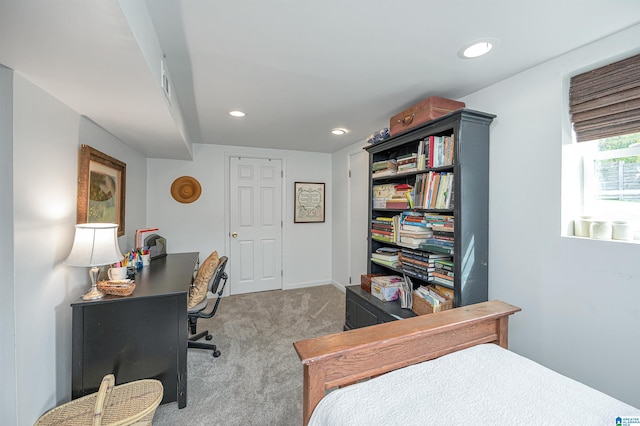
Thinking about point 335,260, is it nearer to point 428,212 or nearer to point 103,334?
point 428,212

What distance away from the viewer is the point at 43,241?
4.73ft

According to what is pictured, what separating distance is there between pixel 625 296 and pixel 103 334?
9.41ft

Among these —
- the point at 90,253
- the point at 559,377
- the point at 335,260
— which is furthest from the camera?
the point at 335,260

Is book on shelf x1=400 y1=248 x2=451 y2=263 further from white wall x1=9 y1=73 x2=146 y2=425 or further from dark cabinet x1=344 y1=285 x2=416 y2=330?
white wall x1=9 y1=73 x2=146 y2=425

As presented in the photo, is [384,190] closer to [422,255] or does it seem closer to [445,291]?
[422,255]

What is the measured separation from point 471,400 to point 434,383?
13 centimetres

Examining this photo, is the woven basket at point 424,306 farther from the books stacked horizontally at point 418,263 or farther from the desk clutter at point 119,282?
the desk clutter at point 119,282

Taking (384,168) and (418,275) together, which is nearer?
(418,275)

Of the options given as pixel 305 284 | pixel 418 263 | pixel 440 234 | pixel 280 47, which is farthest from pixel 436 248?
pixel 305 284

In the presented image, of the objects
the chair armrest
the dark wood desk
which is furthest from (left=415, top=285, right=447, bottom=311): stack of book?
the chair armrest

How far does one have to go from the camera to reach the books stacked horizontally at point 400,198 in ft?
7.64

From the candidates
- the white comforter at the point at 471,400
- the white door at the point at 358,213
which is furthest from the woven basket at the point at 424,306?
the white door at the point at 358,213

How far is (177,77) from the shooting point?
1.80 meters

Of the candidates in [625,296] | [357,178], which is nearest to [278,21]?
[625,296]
